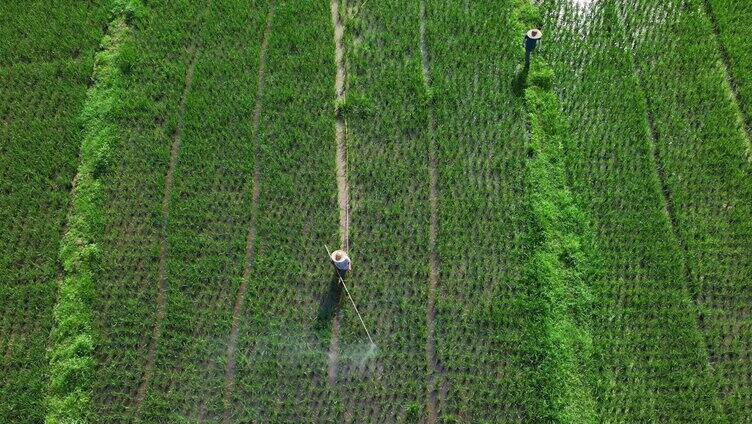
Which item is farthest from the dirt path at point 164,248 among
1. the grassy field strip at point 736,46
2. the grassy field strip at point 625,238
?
the grassy field strip at point 736,46

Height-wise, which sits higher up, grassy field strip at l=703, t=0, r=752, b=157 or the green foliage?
grassy field strip at l=703, t=0, r=752, b=157

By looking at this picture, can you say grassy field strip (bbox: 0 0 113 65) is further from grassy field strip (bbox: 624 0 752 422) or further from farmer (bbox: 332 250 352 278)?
grassy field strip (bbox: 624 0 752 422)

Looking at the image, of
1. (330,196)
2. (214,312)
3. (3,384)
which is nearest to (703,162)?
(330,196)

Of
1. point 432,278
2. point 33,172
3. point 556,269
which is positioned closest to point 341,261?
point 432,278

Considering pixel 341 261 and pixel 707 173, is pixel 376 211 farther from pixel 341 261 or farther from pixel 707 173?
pixel 707 173

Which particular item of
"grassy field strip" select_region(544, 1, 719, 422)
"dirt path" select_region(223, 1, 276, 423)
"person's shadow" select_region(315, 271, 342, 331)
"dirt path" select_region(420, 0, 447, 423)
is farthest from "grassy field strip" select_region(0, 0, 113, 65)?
"grassy field strip" select_region(544, 1, 719, 422)

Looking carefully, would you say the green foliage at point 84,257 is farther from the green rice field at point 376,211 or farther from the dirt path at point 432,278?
the dirt path at point 432,278
